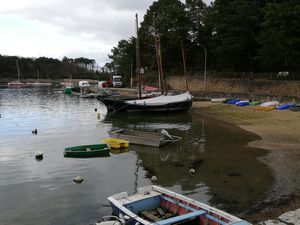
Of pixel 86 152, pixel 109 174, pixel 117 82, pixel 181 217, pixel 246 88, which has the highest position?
pixel 117 82

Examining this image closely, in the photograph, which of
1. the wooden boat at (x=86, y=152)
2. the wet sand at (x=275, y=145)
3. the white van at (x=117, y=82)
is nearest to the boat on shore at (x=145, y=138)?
the wooden boat at (x=86, y=152)

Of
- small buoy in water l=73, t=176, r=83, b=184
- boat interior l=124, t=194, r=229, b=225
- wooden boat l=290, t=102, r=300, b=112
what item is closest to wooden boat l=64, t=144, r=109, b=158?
small buoy in water l=73, t=176, r=83, b=184

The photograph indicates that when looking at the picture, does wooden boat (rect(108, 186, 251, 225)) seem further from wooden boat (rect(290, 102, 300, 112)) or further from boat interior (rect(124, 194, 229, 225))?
wooden boat (rect(290, 102, 300, 112))

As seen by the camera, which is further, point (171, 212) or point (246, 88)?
point (246, 88)

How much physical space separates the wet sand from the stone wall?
741 centimetres

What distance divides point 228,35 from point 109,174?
48.6m

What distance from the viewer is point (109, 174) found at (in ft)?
60.2

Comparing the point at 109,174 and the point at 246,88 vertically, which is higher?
the point at 246,88

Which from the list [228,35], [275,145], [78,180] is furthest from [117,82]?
[78,180]

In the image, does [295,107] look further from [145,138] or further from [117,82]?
[117,82]

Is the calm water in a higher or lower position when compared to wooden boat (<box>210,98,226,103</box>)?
lower

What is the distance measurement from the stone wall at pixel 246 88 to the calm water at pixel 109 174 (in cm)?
2345

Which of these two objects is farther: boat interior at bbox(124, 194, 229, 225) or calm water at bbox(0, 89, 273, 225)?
calm water at bbox(0, 89, 273, 225)

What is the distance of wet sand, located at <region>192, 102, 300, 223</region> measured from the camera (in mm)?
13074
